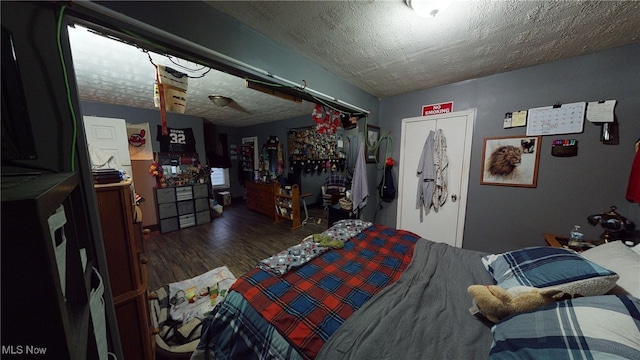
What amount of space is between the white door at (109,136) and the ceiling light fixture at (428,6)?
392 cm

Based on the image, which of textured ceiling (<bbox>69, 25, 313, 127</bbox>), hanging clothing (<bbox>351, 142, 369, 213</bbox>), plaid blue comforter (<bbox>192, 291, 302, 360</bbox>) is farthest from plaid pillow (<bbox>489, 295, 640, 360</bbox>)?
textured ceiling (<bbox>69, 25, 313, 127</bbox>)

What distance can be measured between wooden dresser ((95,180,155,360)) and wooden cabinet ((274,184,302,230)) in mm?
2736

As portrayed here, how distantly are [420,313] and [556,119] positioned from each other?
226cm

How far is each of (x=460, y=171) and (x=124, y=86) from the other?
4228 millimetres

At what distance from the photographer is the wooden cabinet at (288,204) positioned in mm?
3887

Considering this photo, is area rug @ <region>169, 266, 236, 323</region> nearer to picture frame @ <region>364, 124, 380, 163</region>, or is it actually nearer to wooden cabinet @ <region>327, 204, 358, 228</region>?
wooden cabinet @ <region>327, 204, 358, 228</region>

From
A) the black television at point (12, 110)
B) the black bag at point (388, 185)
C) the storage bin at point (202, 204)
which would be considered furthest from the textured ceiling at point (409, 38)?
the storage bin at point (202, 204)

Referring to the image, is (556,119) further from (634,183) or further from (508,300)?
(508,300)

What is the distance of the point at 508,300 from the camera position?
89cm

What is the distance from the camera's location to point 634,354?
57cm

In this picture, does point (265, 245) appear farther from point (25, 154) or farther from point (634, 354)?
point (634, 354)

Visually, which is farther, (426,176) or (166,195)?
(166,195)

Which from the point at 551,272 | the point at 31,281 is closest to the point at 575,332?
the point at 551,272

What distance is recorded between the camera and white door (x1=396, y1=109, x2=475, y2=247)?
2322mm
